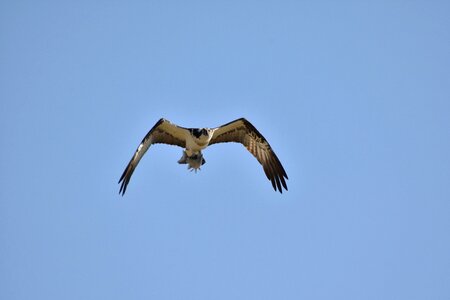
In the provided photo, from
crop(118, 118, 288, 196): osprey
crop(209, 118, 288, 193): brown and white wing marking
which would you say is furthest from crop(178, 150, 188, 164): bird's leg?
crop(209, 118, 288, 193): brown and white wing marking

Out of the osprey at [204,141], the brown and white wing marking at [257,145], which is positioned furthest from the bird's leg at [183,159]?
the brown and white wing marking at [257,145]

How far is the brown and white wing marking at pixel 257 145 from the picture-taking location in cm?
2178

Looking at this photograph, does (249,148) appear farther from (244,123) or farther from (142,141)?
(142,141)

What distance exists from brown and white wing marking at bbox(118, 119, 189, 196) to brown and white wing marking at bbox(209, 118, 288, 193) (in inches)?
41.1

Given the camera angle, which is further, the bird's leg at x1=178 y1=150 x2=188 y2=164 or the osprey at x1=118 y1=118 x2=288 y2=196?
the bird's leg at x1=178 y1=150 x2=188 y2=164

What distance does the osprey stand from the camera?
20.4m

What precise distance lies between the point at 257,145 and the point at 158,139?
2989 mm

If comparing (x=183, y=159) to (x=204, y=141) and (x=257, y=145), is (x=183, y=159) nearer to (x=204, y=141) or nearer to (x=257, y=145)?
(x=204, y=141)

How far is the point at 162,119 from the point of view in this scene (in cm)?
2036

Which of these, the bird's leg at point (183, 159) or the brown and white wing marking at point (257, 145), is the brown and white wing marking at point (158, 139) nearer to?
the bird's leg at point (183, 159)

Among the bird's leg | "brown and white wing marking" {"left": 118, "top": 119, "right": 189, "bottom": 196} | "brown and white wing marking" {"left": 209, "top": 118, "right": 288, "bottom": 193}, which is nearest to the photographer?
"brown and white wing marking" {"left": 118, "top": 119, "right": 189, "bottom": 196}

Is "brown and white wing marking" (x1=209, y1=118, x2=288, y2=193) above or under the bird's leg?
above

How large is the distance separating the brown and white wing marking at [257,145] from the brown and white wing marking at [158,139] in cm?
104

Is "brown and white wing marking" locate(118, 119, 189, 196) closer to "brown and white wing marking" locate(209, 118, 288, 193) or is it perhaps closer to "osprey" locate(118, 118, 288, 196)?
"osprey" locate(118, 118, 288, 196)
